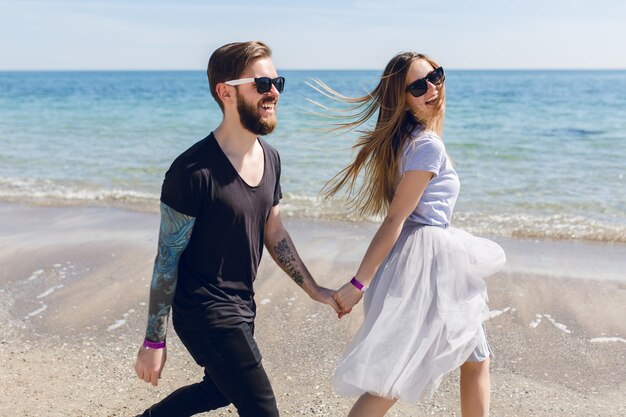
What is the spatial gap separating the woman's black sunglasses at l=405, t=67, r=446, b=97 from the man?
60cm

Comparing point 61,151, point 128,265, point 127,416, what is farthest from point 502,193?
point 61,151

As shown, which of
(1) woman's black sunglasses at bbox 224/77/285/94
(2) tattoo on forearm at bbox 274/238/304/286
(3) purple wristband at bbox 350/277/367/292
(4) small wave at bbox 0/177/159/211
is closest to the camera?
(1) woman's black sunglasses at bbox 224/77/285/94

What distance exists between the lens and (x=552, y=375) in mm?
4750

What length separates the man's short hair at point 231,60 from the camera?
118 inches

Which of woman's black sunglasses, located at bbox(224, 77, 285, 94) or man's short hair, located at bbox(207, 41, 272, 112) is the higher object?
man's short hair, located at bbox(207, 41, 272, 112)

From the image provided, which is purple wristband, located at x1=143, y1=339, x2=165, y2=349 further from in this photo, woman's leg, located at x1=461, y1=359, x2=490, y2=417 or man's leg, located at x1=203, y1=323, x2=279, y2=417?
woman's leg, located at x1=461, y1=359, x2=490, y2=417

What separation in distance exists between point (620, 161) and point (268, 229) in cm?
1460

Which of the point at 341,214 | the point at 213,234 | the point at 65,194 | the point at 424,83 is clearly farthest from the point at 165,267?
the point at 65,194

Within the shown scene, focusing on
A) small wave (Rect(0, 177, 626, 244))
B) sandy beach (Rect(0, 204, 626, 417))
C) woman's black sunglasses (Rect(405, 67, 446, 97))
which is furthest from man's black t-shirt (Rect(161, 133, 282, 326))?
small wave (Rect(0, 177, 626, 244))

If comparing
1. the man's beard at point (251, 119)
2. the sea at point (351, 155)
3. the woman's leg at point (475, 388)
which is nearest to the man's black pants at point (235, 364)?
the man's beard at point (251, 119)

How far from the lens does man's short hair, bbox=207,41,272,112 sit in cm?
300

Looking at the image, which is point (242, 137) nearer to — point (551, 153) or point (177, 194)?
point (177, 194)

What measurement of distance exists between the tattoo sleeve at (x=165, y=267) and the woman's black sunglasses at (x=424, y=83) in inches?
45.4

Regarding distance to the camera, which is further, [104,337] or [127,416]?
[104,337]
